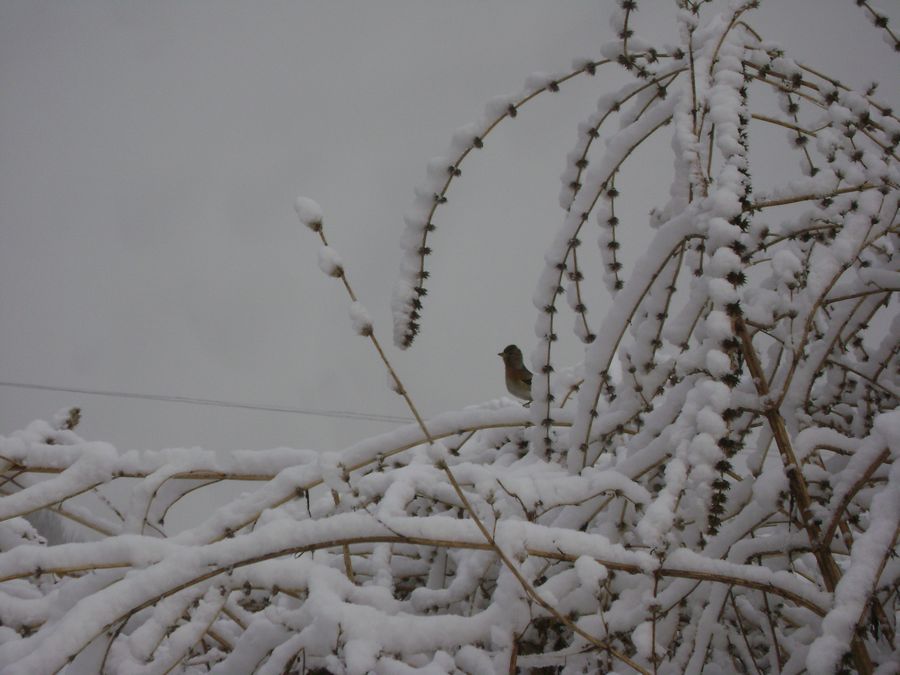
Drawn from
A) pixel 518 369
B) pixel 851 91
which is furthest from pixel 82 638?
pixel 518 369

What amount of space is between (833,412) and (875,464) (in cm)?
83

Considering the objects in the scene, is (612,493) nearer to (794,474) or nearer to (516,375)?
(794,474)

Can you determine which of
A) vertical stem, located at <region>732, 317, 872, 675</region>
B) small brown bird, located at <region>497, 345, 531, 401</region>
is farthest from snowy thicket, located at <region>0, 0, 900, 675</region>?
small brown bird, located at <region>497, 345, 531, 401</region>

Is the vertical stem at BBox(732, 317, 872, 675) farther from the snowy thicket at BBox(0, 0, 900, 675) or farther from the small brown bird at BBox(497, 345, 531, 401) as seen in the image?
the small brown bird at BBox(497, 345, 531, 401)

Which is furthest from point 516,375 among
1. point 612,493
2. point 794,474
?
point 794,474

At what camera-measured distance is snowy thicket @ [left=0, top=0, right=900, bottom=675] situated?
0.84 m

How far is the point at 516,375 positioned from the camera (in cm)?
406

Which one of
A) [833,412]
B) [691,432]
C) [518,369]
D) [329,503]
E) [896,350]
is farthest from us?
[518,369]

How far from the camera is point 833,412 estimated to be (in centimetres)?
162

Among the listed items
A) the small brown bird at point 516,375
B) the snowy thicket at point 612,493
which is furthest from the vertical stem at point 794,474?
the small brown bird at point 516,375

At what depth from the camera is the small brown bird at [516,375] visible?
4.00m

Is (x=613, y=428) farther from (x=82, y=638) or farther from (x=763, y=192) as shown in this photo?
(x=82, y=638)

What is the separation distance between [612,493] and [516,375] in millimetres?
2905

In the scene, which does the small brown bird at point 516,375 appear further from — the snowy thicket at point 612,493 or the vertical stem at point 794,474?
the vertical stem at point 794,474
